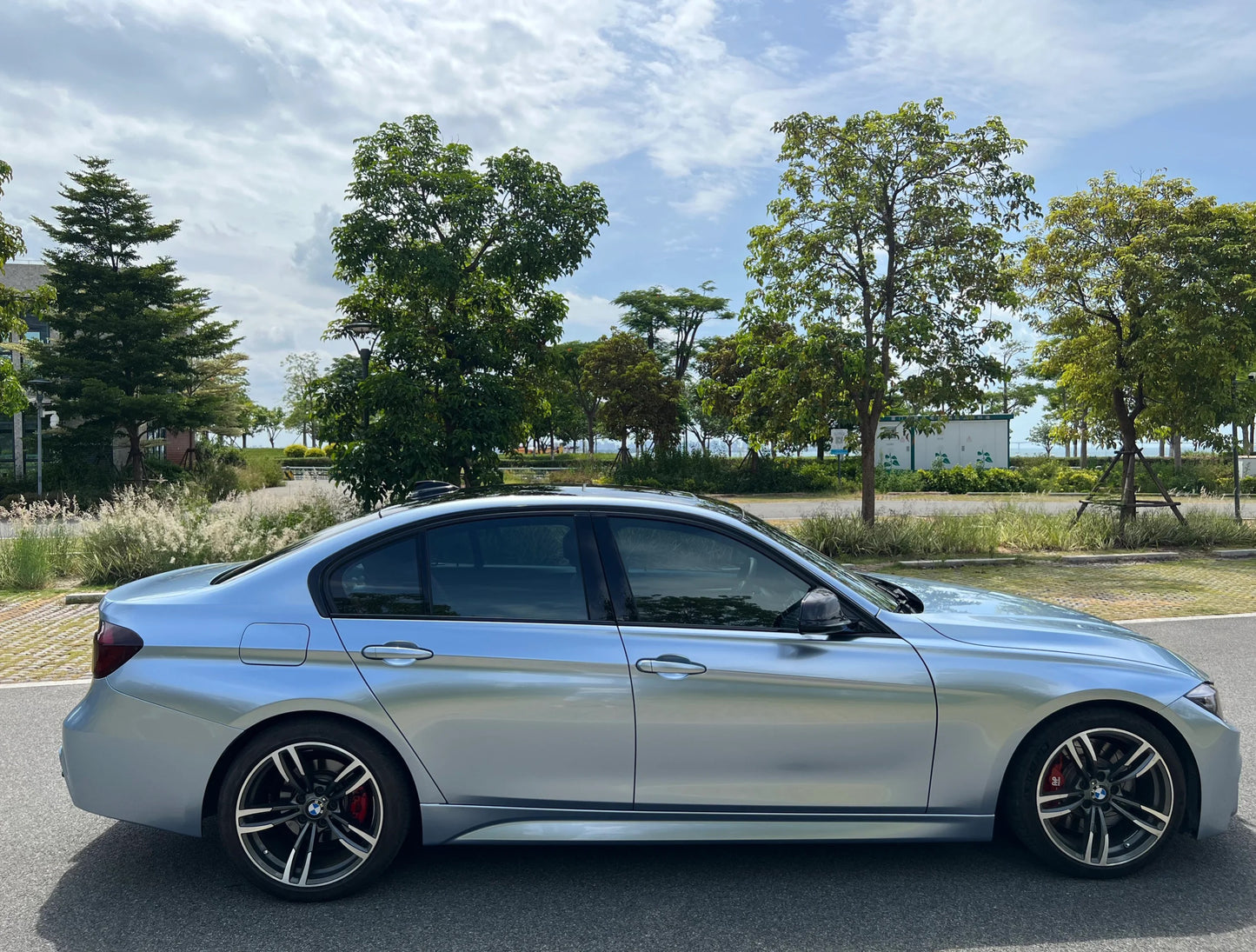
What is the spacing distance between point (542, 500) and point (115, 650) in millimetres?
1739

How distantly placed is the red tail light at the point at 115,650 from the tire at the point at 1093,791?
345cm

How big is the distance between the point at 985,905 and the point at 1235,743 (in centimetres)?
125

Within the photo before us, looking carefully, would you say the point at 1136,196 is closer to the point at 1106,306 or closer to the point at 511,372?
the point at 1106,306

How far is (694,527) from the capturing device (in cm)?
373

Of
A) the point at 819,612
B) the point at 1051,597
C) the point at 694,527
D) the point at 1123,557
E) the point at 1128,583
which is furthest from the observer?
the point at 1123,557

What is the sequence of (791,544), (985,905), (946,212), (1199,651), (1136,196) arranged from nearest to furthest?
(985,905), (791,544), (1199,651), (946,212), (1136,196)

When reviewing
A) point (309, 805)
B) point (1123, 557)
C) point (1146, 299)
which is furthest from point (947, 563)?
point (309, 805)

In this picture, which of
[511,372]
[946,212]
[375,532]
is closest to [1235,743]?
[375,532]

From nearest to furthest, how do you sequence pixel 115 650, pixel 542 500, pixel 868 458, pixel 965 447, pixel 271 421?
pixel 115 650
pixel 542 500
pixel 868 458
pixel 965 447
pixel 271 421

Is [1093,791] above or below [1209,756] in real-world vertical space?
below

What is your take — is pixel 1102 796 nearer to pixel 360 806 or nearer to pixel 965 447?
pixel 360 806

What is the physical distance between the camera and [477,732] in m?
3.43

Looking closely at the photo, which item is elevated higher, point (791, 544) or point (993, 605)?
point (791, 544)

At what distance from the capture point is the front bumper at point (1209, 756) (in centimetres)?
359
